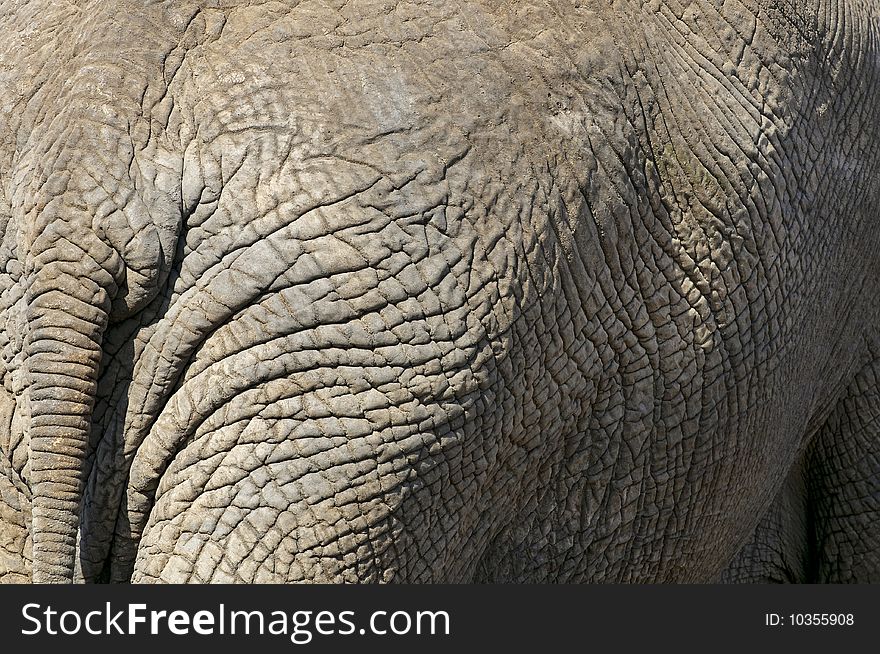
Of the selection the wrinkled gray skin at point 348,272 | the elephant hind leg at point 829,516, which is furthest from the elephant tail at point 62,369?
the elephant hind leg at point 829,516

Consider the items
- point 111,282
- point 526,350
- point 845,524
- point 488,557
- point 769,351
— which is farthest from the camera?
point 845,524

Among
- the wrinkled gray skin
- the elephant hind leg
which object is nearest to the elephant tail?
the wrinkled gray skin

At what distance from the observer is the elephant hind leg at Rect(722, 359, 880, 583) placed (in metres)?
4.15

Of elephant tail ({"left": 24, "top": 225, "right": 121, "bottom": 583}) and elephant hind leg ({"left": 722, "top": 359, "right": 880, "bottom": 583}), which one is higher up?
elephant tail ({"left": 24, "top": 225, "right": 121, "bottom": 583})

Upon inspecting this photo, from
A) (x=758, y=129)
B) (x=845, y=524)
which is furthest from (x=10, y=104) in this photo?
(x=845, y=524)

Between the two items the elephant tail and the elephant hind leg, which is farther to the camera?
the elephant hind leg

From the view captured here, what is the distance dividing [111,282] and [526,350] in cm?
92

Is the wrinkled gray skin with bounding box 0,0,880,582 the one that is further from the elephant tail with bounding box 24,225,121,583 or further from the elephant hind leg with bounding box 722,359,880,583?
the elephant hind leg with bounding box 722,359,880,583

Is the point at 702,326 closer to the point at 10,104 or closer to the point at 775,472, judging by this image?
the point at 775,472

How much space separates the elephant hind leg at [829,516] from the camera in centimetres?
415

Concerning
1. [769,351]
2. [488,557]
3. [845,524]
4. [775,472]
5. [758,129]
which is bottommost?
[845,524]

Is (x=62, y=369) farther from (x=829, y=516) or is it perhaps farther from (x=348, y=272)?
(x=829, y=516)

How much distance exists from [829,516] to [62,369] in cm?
284

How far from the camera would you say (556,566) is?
3.28 meters
